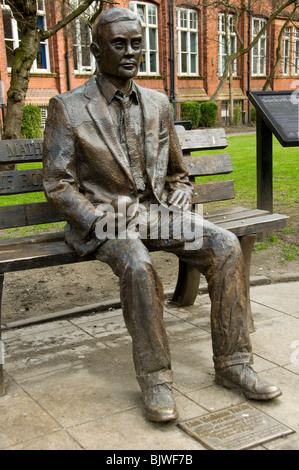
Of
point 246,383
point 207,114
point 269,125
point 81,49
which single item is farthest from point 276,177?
point 207,114

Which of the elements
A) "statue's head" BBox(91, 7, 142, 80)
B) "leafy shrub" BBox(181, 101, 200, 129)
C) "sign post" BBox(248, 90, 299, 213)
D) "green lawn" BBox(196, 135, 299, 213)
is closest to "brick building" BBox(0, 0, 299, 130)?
"leafy shrub" BBox(181, 101, 200, 129)

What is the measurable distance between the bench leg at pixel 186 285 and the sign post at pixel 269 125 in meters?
1.89

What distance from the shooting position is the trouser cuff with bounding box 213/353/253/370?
10.4ft

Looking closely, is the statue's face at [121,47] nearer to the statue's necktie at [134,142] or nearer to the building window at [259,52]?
the statue's necktie at [134,142]

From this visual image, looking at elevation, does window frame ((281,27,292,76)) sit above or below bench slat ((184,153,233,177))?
above

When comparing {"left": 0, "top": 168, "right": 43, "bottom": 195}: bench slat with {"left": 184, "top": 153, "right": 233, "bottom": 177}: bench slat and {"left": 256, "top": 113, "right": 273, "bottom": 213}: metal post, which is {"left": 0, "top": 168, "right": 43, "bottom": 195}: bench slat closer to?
{"left": 184, "top": 153, "right": 233, "bottom": 177}: bench slat

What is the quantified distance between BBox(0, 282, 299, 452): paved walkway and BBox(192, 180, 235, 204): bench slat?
844 mm

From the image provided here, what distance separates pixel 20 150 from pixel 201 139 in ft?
4.89

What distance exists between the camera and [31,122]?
67.4 ft

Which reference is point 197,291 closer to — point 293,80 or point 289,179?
point 289,179

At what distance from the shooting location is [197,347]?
385 centimetres

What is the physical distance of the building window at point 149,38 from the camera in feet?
84.8

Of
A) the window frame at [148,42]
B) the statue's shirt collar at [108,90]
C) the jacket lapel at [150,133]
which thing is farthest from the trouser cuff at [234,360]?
the window frame at [148,42]
